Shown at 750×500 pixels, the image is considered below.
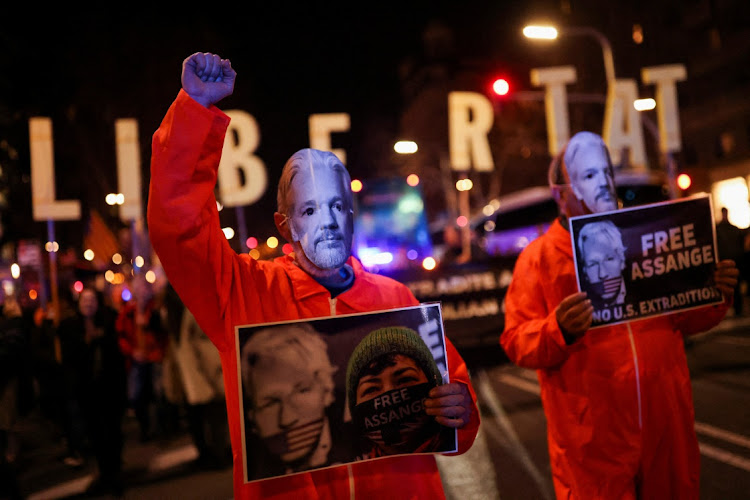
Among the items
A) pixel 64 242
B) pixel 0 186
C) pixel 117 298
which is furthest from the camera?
pixel 64 242

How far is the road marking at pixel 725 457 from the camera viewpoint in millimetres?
4895

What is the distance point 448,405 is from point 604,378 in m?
1.05

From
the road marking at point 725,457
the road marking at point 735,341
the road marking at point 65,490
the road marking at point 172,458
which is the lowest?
the road marking at point 65,490

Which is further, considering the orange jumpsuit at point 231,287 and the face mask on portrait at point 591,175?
the face mask on portrait at point 591,175

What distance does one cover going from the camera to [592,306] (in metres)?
2.31

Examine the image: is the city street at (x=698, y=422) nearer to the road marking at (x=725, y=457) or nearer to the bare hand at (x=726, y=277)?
the road marking at (x=725, y=457)

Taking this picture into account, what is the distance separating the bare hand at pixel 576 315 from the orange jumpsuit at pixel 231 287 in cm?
54

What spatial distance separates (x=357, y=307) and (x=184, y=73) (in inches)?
36.6

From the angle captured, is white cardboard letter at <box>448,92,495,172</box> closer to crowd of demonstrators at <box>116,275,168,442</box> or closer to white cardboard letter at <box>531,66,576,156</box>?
white cardboard letter at <box>531,66,576,156</box>

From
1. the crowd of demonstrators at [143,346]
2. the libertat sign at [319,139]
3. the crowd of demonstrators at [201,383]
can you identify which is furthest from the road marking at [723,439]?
the crowd of demonstrators at [143,346]

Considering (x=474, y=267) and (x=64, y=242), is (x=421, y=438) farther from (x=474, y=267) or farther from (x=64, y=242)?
(x=64, y=242)

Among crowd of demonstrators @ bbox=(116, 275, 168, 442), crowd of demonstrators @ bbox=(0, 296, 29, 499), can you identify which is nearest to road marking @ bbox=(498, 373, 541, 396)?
crowd of demonstrators @ bbox=(116, 275, 168, 442)

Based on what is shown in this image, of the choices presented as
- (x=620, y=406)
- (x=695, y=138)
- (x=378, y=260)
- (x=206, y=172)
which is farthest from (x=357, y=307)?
(x=695, y=138)

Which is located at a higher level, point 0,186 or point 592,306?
point 0,186
